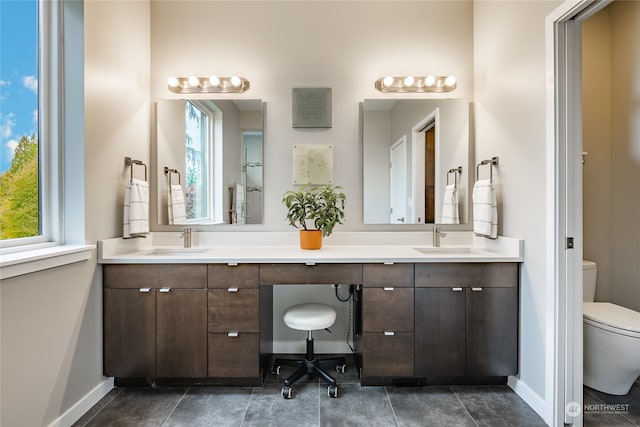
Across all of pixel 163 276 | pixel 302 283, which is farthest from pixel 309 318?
pixel 163 276

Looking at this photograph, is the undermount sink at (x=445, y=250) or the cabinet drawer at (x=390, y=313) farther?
the undermount sink at (x=445, y=250)

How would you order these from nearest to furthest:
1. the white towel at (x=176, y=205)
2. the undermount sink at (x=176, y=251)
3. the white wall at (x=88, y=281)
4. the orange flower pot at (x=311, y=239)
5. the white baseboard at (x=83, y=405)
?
1. the white wall at (x=88, y=281)
2. the white baseboard at (x=83, y=405)
3. the orange flower pot at (x=311, y=239)
4. the undermount sink at (x=176, y=251)
5. the white towel at (x=176, y=205)

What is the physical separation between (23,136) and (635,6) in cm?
380

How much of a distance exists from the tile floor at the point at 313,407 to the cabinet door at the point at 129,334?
7.0 inches

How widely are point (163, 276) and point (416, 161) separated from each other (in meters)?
1.92

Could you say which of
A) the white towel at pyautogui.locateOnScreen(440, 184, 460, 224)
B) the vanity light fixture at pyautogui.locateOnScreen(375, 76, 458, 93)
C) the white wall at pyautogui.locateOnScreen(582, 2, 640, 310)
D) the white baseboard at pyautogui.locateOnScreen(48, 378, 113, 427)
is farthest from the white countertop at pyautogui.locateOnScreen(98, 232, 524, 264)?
the vanity light fixture at pyautogui.locateOnScreen(375, 76, 458, 93)

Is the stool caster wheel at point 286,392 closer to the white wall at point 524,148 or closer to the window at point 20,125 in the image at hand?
the white wall at point 524,148

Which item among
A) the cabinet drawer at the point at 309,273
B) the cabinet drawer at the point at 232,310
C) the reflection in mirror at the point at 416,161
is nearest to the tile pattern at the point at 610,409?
the reflection in mirror at the point at 416,161

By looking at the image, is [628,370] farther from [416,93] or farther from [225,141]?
[225,141]

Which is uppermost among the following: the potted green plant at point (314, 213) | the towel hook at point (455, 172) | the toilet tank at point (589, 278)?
the towel hook at point (455, 172)

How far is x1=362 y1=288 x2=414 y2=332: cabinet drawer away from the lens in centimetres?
187

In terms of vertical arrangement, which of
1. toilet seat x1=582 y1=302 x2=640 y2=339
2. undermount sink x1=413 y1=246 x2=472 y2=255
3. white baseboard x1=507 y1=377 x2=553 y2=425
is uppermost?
undermount sink x1=413 y1=246 x2=472 y2=255

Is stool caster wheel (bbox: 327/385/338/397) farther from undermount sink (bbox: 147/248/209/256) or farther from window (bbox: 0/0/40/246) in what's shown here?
window (bbox: 0/0/40/246)

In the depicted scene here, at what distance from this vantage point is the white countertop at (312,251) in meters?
1.85
